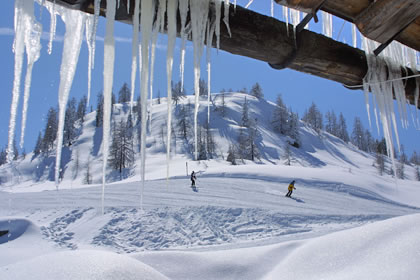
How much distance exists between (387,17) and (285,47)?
32.5 inches

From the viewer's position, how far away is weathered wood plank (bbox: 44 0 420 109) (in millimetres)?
2051

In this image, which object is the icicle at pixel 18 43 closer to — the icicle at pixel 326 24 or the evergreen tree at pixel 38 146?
the icicle at pixel 326 24

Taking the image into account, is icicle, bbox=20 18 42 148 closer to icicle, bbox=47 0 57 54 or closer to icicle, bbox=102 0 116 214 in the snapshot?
icicle, bbox=47 0 57 54

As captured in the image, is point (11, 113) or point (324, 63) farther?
point (324, 63)

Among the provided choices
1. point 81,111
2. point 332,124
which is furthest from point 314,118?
point 81,111

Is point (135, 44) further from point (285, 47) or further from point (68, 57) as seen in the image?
point (285, 47)

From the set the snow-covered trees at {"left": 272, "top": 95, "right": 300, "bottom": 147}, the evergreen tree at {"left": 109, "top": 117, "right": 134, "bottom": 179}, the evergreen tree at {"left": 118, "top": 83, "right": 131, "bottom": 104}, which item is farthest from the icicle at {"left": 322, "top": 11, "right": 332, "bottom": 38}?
the evergreen tree at {"left": 118, "top": 83, "right": 131, "bottom": 104}

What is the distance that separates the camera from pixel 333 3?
80.6 inches

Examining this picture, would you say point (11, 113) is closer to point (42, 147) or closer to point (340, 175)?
point (340, 175)

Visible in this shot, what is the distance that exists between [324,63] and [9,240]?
1364 cm

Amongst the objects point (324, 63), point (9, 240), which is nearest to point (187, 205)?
point (9, 240)

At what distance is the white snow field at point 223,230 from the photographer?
253 cm

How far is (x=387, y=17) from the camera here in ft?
6.81

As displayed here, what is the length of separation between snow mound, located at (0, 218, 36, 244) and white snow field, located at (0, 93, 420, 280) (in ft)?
0.15
